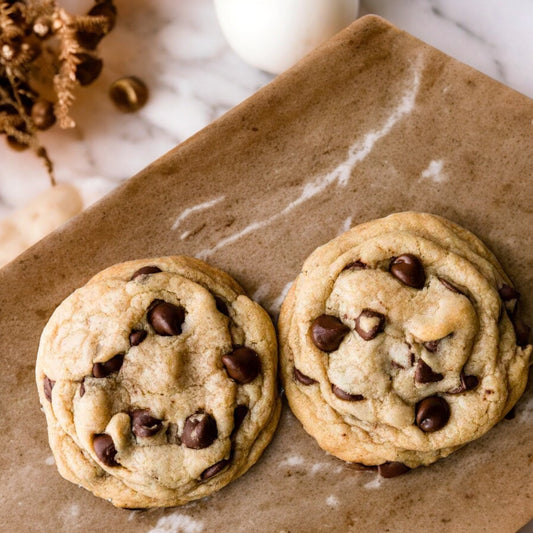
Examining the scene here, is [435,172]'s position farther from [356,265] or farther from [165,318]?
[165,318]

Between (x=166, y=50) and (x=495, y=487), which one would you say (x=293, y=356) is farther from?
(x=166, y=50)

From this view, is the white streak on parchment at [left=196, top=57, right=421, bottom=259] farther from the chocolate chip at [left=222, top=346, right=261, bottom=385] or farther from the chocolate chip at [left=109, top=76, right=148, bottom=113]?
the chocolate chip at [left=109, top=76, right=148, bottom=113]

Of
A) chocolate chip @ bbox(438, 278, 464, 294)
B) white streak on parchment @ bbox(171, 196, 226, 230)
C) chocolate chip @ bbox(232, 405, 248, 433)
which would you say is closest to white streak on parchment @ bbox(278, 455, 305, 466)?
A: chocolate chip @ bbox(232, 405, 248, 433)

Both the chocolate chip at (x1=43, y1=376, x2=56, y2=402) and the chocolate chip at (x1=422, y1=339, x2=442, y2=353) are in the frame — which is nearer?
the chocolate chip at (x1=422, y1=339, x2=442, y2=353)

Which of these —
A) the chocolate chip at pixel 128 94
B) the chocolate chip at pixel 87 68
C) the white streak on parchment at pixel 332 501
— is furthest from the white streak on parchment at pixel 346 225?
the chocolate chip at pixel 87 68

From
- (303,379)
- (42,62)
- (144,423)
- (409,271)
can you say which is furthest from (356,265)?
(42,62)

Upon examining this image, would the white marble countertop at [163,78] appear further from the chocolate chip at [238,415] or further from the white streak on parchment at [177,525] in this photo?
the white streak on parchment at [177,525]

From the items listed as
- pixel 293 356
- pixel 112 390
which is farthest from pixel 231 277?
pixel 112 390
